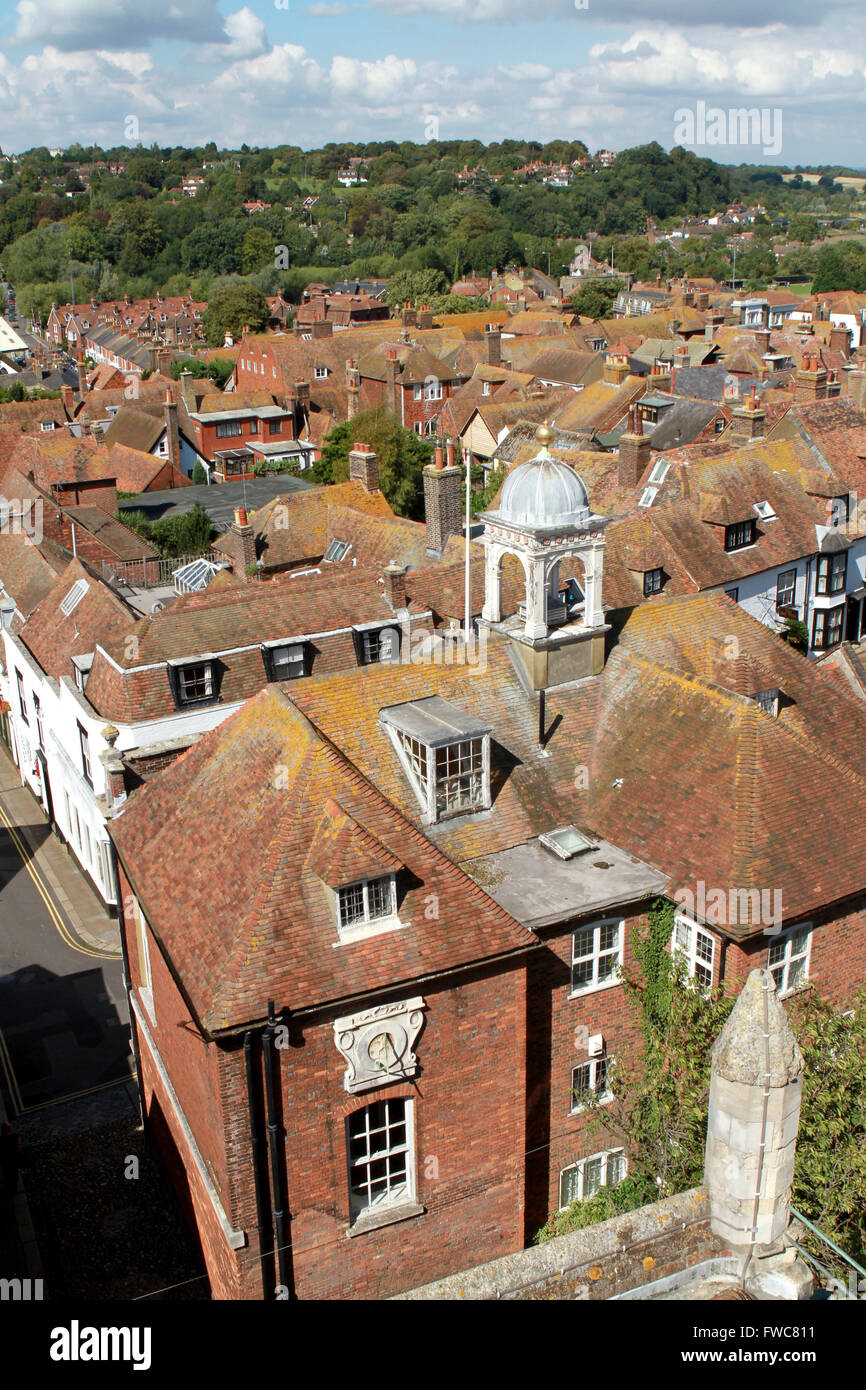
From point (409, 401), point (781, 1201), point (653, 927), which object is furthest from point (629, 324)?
point (781, 1201)

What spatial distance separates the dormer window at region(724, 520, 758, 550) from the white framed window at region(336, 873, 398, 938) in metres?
27.5

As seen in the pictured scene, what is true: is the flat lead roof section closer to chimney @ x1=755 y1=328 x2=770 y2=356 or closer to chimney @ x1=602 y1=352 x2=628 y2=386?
chimney @ x1=602 y1=352 x2=628 y2=386

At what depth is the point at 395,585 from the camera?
3384 cm

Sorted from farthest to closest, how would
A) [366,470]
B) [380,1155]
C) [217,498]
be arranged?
1. [217,498]
2. [366,470]
3. [380,1155]

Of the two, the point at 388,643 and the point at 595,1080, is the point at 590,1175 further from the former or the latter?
the point at 388,643

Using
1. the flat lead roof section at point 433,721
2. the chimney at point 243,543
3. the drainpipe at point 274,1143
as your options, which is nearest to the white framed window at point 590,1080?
the drainpipe at point 274,1143

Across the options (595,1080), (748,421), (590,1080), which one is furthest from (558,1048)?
(748,421)

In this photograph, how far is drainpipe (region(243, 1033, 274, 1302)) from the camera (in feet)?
54.7

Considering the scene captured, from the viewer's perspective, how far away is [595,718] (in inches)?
914

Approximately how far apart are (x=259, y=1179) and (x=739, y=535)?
103 ft

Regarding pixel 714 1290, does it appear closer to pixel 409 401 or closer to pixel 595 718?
pixel 595 718

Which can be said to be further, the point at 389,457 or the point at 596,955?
the point at 389,457

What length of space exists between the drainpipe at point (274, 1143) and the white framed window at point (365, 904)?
1.73 metres

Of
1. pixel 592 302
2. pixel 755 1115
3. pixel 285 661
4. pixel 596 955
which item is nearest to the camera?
pixel 755 1115
